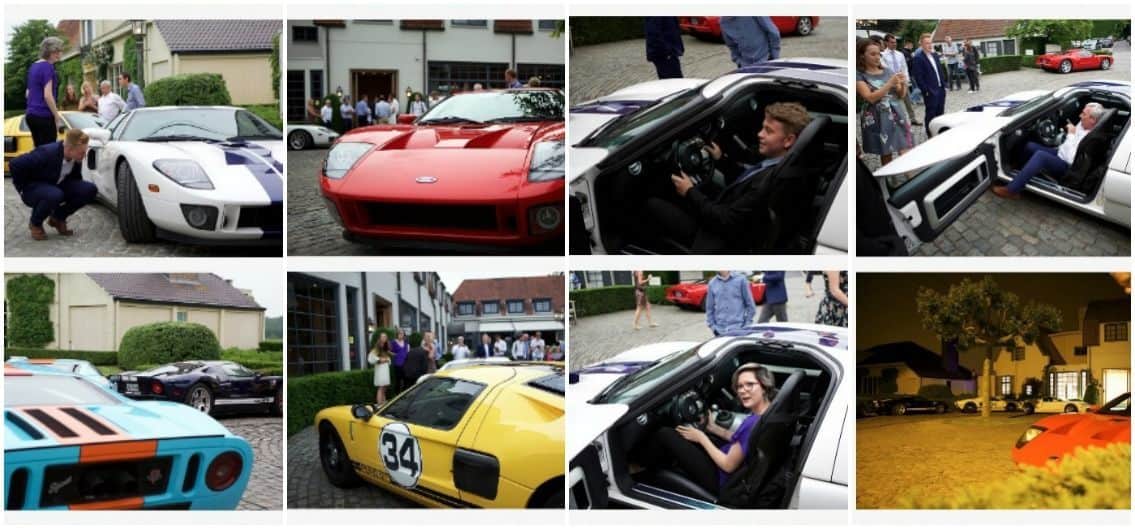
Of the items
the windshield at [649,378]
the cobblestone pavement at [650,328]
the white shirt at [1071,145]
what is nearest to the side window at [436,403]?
the cobblestone pavement at [650,328]

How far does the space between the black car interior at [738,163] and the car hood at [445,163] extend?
1.44 feet

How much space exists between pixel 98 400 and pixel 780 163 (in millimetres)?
3452

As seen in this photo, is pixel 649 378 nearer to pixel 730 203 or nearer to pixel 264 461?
pixel 730 203

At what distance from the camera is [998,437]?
5.86m

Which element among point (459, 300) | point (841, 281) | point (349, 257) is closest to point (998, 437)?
point (841, 281)

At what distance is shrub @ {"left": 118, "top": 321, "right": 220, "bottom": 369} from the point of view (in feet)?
19.2

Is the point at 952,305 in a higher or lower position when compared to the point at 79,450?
higher

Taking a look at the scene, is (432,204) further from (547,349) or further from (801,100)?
(801,100)

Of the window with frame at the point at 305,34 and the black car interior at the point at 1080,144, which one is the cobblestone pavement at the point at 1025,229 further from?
the window with frame at the point at 305,34

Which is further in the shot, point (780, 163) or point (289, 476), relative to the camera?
point (289, 476)

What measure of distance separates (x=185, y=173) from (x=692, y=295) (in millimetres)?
2591

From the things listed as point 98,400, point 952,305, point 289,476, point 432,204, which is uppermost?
point 432,204

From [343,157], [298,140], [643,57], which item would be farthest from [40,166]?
[643,57]

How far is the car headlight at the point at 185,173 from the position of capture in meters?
5.75
